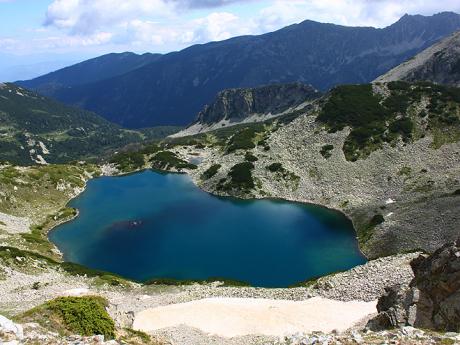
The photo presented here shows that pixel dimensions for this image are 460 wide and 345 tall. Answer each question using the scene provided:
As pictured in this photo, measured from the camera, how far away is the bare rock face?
77.8 feet

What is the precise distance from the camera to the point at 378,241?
2901 inches

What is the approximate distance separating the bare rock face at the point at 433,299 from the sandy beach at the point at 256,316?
11808 mm

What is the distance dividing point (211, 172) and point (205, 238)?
4245 cm

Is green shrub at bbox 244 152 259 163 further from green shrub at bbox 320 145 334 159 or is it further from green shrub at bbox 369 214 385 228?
green shrub at bbox 369 214 385 228

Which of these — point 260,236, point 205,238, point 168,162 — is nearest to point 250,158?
point 168,162

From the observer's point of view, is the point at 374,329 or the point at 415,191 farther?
the point at 415,191

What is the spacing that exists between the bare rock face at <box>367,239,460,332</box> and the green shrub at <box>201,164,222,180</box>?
93212 millimetres

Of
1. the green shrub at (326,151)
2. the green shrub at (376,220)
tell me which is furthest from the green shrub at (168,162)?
the green shrub at (376,220)

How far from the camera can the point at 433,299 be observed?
25.3m

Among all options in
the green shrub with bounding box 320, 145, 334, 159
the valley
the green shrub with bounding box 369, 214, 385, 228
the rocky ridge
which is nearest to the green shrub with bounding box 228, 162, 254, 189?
the valley

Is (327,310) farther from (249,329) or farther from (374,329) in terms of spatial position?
(374,329)

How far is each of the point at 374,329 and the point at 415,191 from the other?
71.4 m

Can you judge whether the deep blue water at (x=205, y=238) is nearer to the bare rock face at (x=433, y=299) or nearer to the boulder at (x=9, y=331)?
the bare rock face at (x=433, y=299)

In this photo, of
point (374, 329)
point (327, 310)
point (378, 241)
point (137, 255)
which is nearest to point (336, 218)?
point (378, 241)
